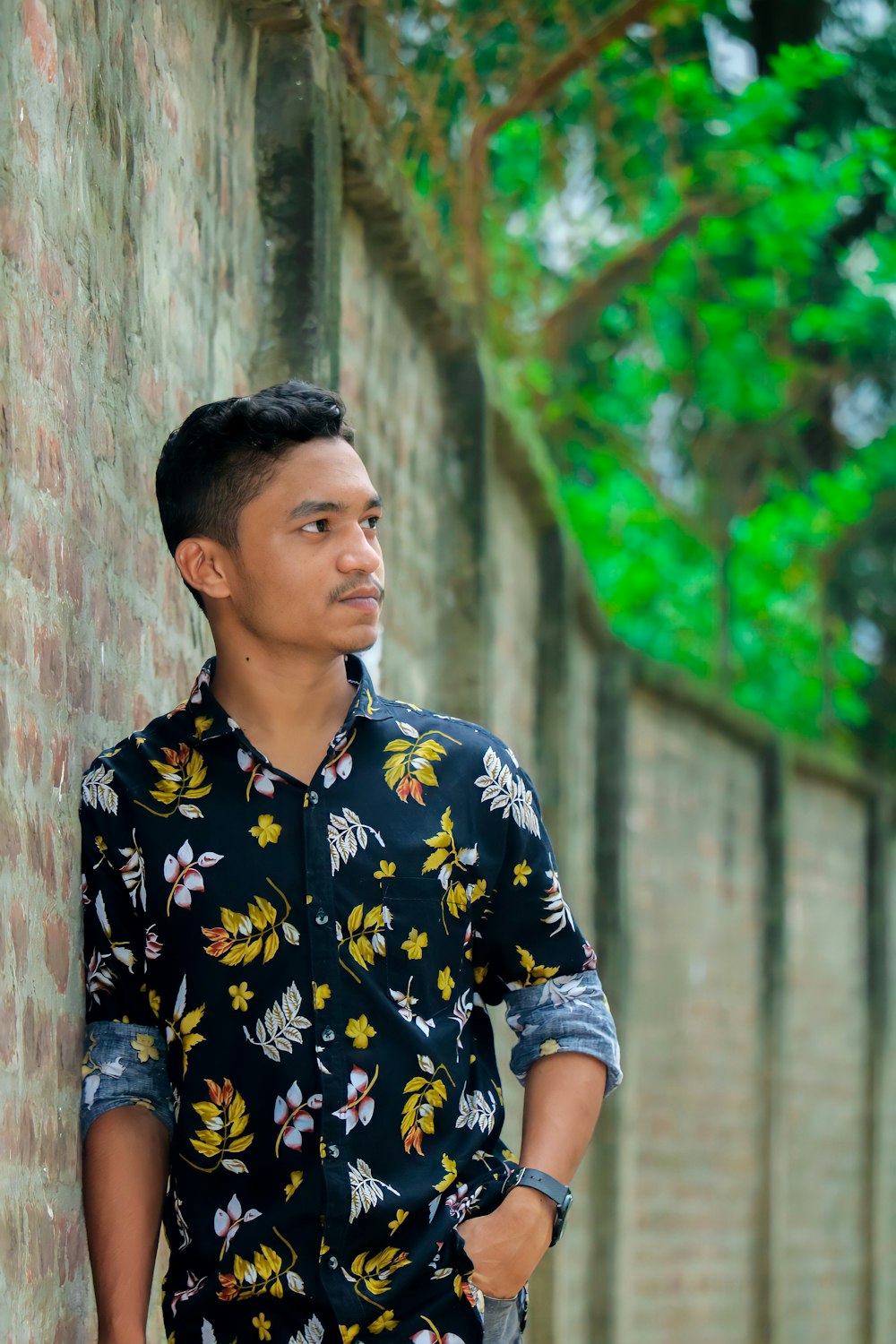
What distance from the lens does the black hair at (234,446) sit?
251 cm

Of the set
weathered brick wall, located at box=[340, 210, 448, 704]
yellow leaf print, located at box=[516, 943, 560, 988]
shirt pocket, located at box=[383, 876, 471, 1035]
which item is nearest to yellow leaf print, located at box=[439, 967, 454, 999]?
shirt pocket, located at box=[383, 876, 471, 1035]

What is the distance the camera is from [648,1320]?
8.09m

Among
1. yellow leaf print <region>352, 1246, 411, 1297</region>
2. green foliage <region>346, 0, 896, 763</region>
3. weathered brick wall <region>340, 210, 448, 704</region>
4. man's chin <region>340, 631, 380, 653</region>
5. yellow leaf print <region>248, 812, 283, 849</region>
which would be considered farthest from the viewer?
→ green foliage <region>346, 0, 896, 763</region>

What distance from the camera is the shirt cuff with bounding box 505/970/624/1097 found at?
2490 mm

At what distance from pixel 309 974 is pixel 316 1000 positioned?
1.4 inches

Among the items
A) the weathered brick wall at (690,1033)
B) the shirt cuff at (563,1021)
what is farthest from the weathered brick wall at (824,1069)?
the shirt cuff at (563,1021)

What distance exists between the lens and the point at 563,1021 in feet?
8.17

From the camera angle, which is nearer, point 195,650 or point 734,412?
point 195,650

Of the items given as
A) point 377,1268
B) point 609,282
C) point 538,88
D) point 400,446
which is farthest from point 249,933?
point 609,282

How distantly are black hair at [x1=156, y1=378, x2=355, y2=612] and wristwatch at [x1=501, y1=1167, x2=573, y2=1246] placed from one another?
0.91 m

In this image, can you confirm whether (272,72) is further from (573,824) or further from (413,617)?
(573,824)

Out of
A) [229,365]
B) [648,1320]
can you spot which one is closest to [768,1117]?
[648,1320]

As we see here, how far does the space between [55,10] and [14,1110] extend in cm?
145

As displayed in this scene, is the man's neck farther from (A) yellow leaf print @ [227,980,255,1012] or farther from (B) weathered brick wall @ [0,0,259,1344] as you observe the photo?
(A) yellow leaf print @ [227,980,255,1012]
